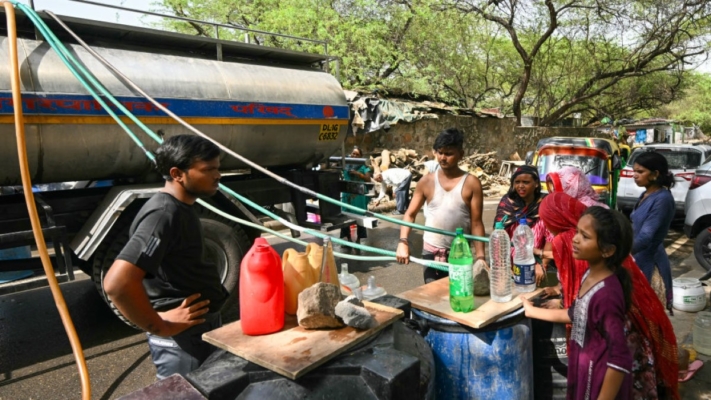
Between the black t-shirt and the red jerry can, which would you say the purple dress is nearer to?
the red jerry can

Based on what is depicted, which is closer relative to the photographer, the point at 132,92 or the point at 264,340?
the point at 264,340

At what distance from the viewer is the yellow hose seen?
2.06m

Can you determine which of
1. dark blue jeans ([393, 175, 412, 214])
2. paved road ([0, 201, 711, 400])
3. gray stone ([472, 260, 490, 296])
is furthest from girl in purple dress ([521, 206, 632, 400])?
dark blue jeans ([393, 175, 412, 214])

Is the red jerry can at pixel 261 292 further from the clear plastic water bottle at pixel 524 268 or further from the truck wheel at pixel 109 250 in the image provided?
the truck wheel at pixel 109 250

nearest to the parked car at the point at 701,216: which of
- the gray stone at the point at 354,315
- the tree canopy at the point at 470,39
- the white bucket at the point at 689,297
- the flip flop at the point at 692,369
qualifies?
the white bucket at the point at 689,297

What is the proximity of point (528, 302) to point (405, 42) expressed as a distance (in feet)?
55.5

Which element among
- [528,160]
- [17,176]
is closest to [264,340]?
[17,176]

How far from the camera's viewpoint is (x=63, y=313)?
230cm

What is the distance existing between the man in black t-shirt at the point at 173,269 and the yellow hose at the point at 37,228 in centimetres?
31

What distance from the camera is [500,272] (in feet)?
7.32

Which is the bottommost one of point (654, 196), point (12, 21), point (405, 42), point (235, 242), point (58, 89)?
point (235, 242)

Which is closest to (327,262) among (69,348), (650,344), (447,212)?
(650,344)

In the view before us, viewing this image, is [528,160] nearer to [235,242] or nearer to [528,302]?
[235,242]

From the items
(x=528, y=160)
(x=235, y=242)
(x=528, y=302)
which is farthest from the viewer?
(x=528, y=160)
